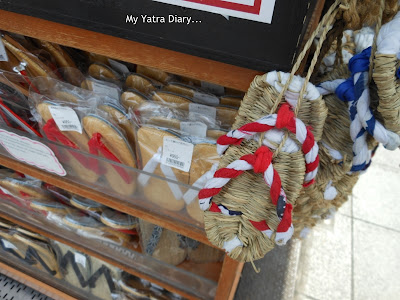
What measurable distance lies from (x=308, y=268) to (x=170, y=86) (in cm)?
A: 130

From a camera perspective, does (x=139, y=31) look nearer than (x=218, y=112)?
Yes

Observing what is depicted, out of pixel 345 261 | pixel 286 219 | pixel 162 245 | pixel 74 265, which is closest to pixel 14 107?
pixel 162 245

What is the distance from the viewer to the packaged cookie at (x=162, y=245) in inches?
42.9

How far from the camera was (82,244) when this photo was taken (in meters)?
1.23

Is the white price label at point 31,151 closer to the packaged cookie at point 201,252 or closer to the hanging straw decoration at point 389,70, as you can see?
the packaged cookie at point 201,252

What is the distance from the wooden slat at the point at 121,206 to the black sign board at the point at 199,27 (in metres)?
0.49

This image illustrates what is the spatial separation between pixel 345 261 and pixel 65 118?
5.14 feet

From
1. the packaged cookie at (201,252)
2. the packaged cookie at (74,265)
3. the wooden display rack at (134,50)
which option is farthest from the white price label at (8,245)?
the wooden display rack at (134,50)

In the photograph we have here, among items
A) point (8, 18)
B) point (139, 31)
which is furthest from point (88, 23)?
point (8, 18)

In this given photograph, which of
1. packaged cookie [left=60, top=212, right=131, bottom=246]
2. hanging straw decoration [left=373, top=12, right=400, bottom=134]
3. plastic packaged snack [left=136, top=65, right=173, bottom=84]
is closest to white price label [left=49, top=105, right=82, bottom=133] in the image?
plastic packaged snack [left=136, top=65, right=173, bottom=84]

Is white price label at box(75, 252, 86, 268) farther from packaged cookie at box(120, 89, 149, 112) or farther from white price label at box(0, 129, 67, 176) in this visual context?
packaged cookie at box(120, 89, 149, 112)

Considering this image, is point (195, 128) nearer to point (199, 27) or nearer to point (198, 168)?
point (198, 168)

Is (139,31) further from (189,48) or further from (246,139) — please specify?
(246,139)

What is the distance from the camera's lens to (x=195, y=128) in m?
0.75
